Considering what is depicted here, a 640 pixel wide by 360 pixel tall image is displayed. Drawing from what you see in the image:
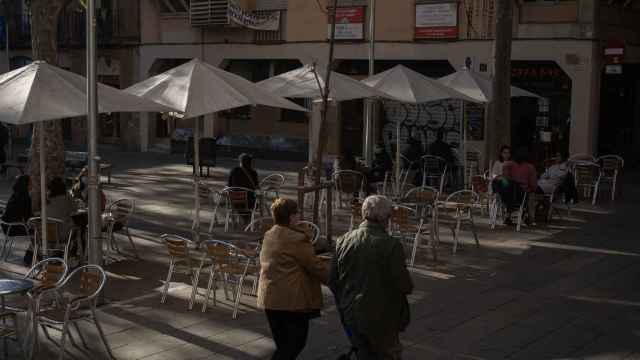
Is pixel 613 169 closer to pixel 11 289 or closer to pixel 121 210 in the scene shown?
pixel 121 210

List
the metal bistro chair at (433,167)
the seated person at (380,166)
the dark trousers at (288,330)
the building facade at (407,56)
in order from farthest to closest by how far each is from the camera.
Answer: the building facade at (407,56) → the metal bistro chair at (433,167) → the seated person at (380,166) → the dark trousers at (288,330)

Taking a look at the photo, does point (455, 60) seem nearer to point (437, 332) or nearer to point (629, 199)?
point (629, 199)

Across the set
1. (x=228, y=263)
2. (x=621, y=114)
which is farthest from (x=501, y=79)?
(x=621, y=114)

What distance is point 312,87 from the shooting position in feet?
45.6

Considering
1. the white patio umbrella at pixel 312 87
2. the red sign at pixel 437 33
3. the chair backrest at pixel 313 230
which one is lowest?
the chair backrest at pixel 313 230

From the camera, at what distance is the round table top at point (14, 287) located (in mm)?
7155

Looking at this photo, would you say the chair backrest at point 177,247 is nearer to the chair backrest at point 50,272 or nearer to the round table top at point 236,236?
the chair backrest at point 50,272

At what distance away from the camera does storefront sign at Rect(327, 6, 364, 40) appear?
25158 millimetres

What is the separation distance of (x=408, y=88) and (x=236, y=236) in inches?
160

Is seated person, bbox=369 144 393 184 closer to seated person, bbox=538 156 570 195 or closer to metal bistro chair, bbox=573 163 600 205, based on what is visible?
seated person, bbox=538 156 570 195

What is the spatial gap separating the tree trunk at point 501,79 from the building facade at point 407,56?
310 centimetres

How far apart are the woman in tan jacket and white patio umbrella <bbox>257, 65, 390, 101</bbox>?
7.11 metres

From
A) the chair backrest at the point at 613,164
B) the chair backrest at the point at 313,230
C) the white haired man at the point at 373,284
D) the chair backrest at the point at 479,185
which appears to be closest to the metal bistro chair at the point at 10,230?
the chair backrest at the point at 313,230

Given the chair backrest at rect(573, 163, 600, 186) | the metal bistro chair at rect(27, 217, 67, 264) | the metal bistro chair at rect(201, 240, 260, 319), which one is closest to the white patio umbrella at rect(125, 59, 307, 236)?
the metal bistro chair at rect(27, 217, 67, 264)
